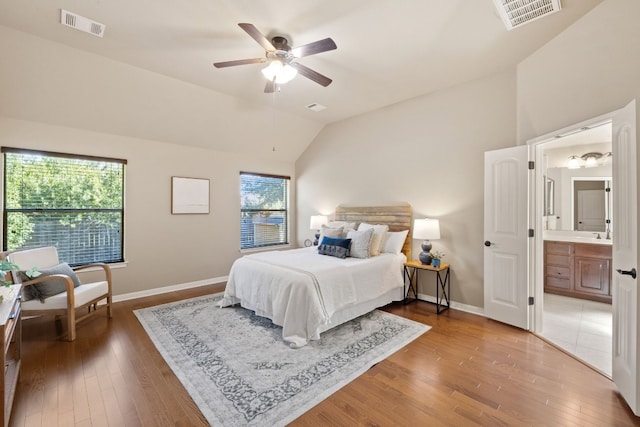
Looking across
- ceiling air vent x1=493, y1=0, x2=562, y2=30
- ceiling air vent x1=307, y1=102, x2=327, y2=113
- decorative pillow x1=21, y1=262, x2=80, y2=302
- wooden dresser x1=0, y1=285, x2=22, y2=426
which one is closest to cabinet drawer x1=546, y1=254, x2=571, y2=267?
ceiling air vent x1=493, y1=0, x2=562, y2=30

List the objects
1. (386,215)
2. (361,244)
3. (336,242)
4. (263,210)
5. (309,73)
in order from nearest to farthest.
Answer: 1. (309,73)
2. (361,244)
3. (336,242)
4. (386,215)
5. (263,210)

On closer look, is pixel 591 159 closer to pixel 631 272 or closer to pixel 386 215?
pixel 386 215

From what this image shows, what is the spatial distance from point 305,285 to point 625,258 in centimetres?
254

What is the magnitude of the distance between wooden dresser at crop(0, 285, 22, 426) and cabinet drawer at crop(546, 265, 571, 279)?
6.19 meters

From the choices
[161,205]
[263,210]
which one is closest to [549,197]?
[263,210]

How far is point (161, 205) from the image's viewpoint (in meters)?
4.61

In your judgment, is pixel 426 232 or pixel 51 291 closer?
pixel 51 291

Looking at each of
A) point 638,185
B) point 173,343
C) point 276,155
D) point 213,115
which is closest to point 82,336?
point 173,343

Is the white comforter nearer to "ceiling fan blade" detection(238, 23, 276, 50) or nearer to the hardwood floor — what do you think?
the hardwood floor

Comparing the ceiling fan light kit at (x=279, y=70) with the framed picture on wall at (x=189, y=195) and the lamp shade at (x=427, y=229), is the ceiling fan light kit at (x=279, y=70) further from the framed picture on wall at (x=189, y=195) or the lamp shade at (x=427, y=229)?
the framed picture on wall at (x=189, y=195)

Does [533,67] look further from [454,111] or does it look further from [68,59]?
[68,59]

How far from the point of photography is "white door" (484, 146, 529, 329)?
318 cm

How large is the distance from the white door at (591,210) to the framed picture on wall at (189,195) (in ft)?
20.8

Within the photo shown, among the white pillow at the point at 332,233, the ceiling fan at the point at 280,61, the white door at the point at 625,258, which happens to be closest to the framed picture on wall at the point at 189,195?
the white pillow at the point at 332,233
